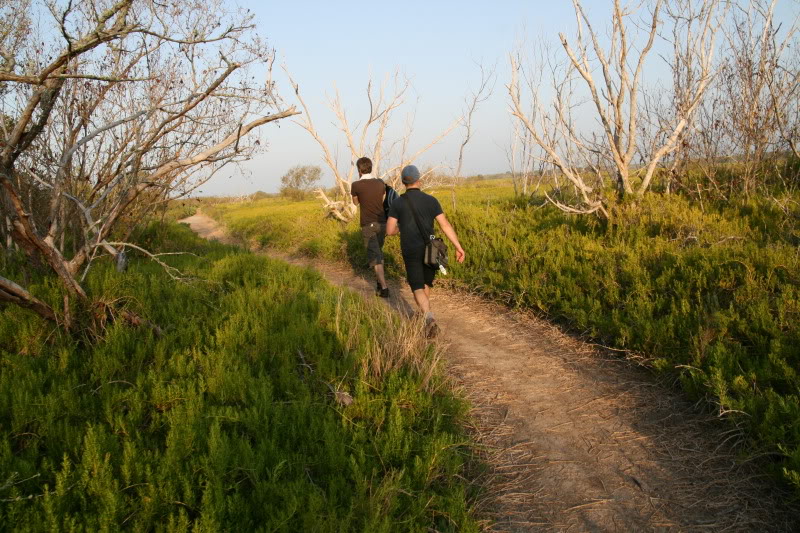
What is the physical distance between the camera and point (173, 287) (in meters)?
5.57

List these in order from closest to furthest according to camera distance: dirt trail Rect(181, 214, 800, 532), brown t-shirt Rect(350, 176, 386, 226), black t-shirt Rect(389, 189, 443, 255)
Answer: dirt trail Rect(181, 214, 800, 532), black t-shirt Rect(389, 189, 443, 255), brown t-shirt Rect(350, 176, 386, 226)

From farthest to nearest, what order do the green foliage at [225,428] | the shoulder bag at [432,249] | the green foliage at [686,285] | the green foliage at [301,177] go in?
the green foliage at [301,177] < the shoulder bag at [432,249] < the green foliage at [686,285] < the green foliage at [225,428]

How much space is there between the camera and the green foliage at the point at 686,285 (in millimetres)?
3441

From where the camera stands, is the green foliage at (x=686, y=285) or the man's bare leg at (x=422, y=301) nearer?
the green foliage at (x=686, y=285)

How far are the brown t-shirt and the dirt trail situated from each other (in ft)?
10.9

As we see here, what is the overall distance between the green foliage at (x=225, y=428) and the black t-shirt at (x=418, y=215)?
1.30 m

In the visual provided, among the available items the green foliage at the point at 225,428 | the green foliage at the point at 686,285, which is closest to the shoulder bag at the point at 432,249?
the green foliage at the point at 225,428

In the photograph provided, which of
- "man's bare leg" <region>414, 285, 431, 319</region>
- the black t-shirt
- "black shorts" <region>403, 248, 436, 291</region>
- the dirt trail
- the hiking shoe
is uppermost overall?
the black t-shirt

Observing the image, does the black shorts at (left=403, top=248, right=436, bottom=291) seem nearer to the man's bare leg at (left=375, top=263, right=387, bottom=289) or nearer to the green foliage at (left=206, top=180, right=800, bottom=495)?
the green foliage at (left=206, top=180, right=800, bottom=495)

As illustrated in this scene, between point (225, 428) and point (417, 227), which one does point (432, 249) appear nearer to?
point (417, 227)

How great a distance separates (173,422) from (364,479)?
4.03 feet

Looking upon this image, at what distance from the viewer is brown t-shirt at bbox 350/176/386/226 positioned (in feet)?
25.8

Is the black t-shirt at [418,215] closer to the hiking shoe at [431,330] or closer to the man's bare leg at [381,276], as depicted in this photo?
the hiking shoe at [431,330]

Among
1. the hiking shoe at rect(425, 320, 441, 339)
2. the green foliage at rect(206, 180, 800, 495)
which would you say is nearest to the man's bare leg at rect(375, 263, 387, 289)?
the green foliage at rect(206, 180, 800, 495)
